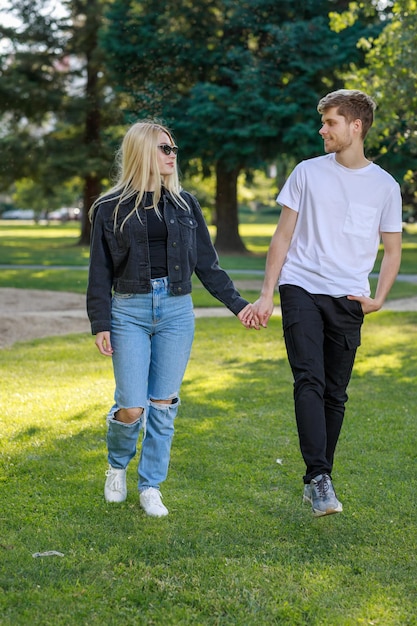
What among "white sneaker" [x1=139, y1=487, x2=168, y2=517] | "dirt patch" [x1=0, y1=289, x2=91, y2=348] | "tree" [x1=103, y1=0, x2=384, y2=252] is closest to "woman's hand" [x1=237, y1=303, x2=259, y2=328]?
"white sneaker" [x1=139, y1=487, x2=168, y2=517]

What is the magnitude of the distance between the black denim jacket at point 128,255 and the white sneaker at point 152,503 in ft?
2.87

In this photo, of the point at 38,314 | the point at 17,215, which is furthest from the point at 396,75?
the point at 17,215

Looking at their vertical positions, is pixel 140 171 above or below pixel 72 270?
above

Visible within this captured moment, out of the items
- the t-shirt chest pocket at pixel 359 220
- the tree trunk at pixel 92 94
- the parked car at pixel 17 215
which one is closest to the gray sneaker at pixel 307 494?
the t-shirt chest pocket at pixel 359 220

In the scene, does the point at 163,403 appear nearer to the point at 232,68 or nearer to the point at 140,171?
the point at 140,171

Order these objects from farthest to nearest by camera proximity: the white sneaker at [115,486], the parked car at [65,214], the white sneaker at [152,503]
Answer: the parked car at [65,214] → the white sneaker at [115,486] → the white sneaker at [152,503]

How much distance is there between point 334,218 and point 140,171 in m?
0.96

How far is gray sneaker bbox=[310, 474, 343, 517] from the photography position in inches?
158

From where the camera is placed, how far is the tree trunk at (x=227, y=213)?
29.5 metres

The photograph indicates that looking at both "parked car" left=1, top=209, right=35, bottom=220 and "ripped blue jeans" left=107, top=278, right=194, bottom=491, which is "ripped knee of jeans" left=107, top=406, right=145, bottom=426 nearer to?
"ripped blue jeans" left=107, top=278, right=194, bottom=491

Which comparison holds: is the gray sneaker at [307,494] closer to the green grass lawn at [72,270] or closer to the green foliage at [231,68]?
the green grass lawn at [72,270]

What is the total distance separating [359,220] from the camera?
13.8 feet

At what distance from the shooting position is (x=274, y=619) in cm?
321

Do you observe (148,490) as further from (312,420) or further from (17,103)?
(17,103)
